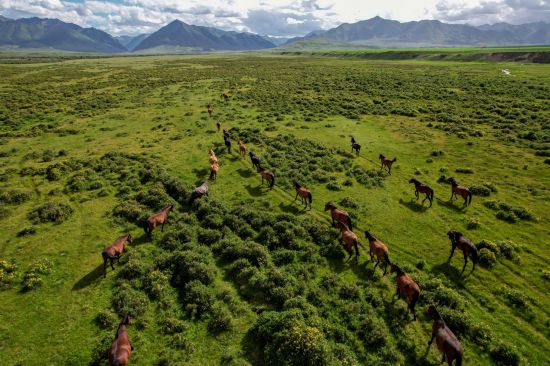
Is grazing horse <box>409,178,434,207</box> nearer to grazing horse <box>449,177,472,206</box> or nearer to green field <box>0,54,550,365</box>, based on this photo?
green field <box>0,54,550,365</box>

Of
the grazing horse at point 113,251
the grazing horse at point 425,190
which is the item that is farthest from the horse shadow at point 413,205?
the grazing horse at point 113,251

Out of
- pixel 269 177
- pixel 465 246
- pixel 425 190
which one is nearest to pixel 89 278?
pixel 269 177

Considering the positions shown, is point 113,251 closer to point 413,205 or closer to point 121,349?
point 121,349

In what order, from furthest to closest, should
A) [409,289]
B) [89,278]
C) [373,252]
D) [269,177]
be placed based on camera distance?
[269,177] → [373,252] → [89,278] → [409,289]

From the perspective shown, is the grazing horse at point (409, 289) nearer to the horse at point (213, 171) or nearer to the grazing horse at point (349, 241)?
the grazing horse at point (349, 241)

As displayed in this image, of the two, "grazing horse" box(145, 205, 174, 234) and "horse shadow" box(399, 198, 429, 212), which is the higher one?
"grazing horse" box(145, 205, 174, 234)

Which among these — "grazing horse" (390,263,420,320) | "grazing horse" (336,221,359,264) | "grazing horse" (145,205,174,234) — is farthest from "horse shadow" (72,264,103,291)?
"grazing horse" (390,263,420,320)
